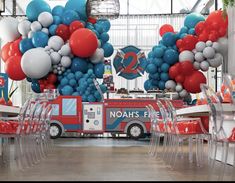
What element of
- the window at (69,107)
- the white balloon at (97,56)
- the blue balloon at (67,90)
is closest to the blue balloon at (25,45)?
the blue balloon at (67,90)

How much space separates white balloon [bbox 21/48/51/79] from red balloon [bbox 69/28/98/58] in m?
0.66

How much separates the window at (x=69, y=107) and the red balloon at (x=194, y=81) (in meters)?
2.78

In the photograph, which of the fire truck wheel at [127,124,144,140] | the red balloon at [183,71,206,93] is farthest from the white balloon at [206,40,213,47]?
the fire truck wheel at [127,124,144,140]

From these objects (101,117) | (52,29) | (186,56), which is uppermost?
(52,29)

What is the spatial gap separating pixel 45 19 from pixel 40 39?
0.56 m

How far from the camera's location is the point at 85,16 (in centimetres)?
1123

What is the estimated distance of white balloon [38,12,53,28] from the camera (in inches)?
426

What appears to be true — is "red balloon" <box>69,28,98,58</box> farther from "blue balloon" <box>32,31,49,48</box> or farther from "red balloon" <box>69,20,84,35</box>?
"blue balloon" <box>32,31,49,48</box>

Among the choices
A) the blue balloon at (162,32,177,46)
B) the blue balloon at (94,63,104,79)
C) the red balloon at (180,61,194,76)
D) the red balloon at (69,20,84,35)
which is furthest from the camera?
the blue balloon at (162,32,177,46)

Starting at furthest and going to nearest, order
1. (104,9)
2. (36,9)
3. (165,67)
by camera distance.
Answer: (165,67), (36,9), (104,9)

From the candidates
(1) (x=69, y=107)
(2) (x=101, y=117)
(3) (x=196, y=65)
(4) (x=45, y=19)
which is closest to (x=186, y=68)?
(3) (x=196, y=65)

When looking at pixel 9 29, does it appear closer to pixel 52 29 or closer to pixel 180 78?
pixel 52 29

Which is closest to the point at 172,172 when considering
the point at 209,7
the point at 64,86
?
the point at 64,86

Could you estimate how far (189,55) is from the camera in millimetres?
10969
